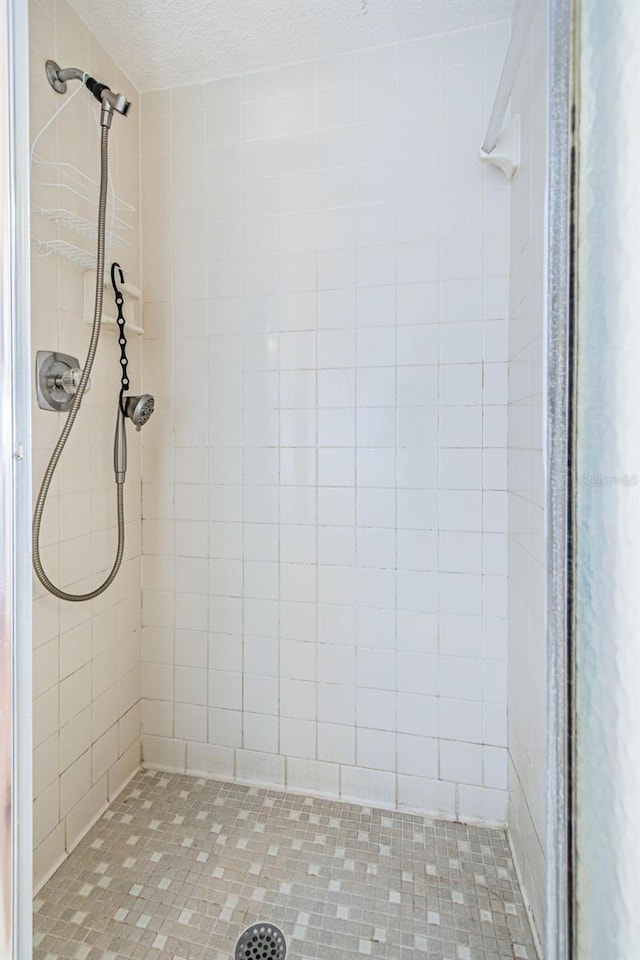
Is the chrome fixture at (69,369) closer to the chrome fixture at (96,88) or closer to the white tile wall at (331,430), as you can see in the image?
the chrome fixture at (96,88)

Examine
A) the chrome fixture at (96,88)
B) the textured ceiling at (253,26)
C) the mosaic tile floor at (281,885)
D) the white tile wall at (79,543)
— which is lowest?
the mosaic tile floor at (281,885)

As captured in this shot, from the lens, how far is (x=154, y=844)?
1.27m

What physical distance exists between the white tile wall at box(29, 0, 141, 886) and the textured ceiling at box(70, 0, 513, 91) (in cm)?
10

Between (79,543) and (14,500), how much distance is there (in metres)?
0.74

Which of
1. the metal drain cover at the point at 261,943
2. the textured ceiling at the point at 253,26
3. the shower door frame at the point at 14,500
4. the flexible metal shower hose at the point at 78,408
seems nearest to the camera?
the shower door frame at the point at 14,500

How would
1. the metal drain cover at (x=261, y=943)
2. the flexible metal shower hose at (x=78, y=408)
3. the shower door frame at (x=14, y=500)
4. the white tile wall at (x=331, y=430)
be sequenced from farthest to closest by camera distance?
the white tile wall at (x=331, y=430) < the flexible metal shower hose at (x=78, y=408) < the metal drain cover at (x=261, y=943) < the shower door frame at (x=14, y=500)

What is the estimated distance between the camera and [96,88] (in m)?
1.15

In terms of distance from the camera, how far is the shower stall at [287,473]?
45.9 inches

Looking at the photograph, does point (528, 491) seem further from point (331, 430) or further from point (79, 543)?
point (79, 543)

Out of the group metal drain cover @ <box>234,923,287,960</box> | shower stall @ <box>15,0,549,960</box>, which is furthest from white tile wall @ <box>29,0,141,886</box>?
metal drain cover @ <box>234,923,287,960</box>

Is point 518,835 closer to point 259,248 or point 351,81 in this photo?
point 259,248

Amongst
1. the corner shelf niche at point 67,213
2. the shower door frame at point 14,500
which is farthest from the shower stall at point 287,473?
the shower door frame at point 14,500

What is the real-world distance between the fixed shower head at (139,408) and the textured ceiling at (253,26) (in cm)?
105

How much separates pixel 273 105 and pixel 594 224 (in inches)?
56.3
